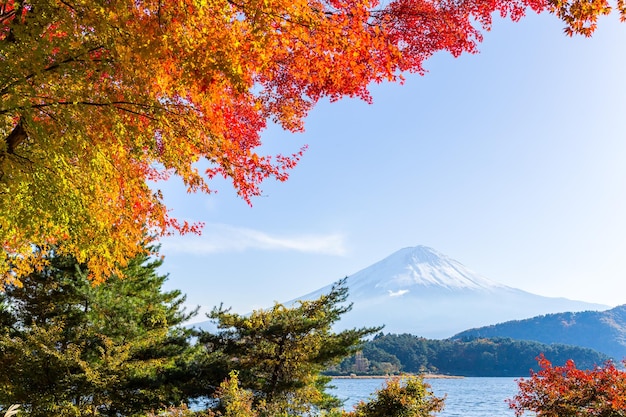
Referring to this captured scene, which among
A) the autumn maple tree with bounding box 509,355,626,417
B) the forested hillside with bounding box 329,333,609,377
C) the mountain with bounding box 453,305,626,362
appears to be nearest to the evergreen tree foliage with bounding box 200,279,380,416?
the autumn maple tree with bounding box 509,355,626,417

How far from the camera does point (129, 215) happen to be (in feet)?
17.4

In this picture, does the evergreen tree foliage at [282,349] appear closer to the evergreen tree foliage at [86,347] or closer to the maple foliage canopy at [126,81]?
the evergreen tree foliage at [86,347]

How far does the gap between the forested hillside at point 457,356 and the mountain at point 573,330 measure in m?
58.4

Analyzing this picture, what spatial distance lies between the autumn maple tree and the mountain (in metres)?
166

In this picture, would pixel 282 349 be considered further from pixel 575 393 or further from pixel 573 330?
pixel 573 330

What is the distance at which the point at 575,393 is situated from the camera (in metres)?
8.66

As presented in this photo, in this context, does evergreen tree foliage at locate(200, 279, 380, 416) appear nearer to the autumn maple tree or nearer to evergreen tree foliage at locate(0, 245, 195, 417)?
evergreen tree foliage at locate(0, 245, 195, 417)

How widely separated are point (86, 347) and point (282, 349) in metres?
5.12

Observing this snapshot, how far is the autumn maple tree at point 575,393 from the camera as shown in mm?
8141

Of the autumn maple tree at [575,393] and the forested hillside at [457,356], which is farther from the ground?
the autumn maple tree at [575,393]

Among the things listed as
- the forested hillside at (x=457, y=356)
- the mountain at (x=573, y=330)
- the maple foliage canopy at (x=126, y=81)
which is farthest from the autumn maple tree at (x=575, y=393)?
the mountain at (x=573, y=330)

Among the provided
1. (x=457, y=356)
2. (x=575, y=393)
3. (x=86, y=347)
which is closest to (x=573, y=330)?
(x=457, y=356)

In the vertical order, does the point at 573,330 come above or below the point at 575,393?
below

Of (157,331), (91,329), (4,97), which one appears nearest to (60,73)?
(4,97)
